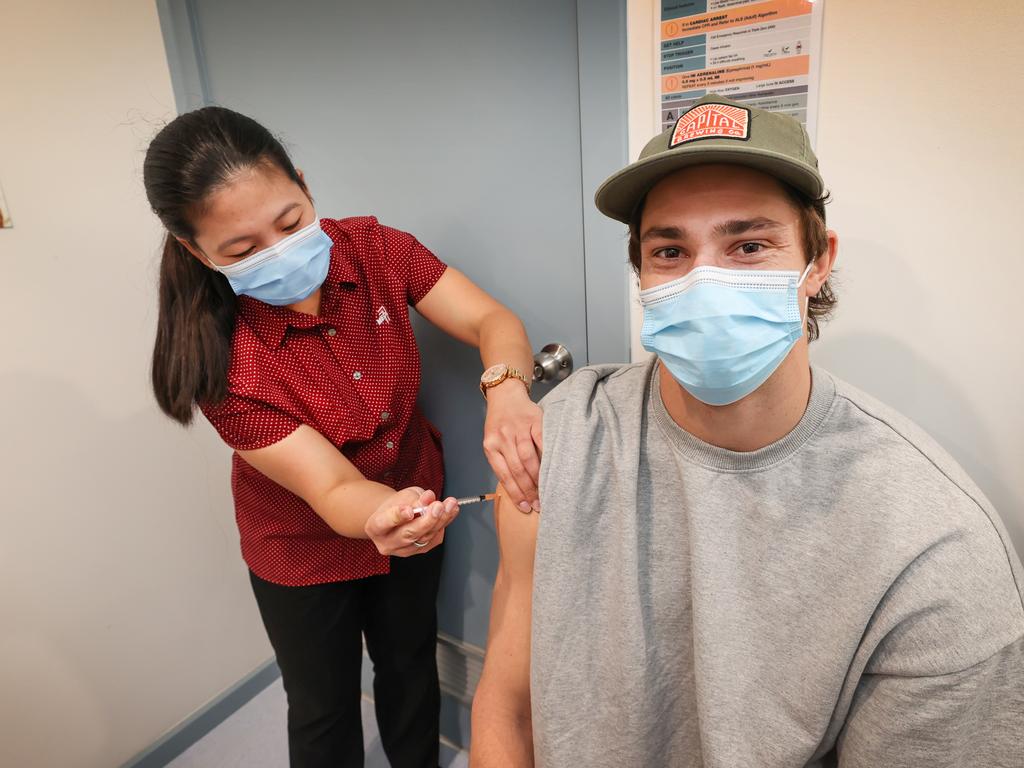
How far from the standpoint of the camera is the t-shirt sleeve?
0.66 m

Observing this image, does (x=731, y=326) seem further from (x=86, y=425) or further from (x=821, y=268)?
(x=86, y=425)

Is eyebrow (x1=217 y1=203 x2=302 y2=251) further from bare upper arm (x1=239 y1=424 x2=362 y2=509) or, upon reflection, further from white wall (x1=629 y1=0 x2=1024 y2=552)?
white wall (x1=629 y1=0 x2=1024 y2=552)

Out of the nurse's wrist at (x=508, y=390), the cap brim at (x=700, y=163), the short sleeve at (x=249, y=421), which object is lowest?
the short sleeve at (x=249, y=421)

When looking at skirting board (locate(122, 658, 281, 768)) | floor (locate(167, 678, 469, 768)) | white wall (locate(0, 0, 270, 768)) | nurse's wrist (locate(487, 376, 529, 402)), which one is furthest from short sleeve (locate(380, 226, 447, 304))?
skirting board (locate(122, 658, 281, 768))

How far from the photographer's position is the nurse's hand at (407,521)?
0.91 m

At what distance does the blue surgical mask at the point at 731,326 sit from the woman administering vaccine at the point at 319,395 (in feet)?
0.95

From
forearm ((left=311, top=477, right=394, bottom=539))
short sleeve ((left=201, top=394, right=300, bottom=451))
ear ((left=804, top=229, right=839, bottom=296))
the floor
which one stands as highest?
ear ((left=804, top=229, right=839, bottom=296))

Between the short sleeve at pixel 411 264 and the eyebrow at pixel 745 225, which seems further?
the short sleeve at pixel 411 264

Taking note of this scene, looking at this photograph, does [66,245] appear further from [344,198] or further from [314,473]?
[314,473]

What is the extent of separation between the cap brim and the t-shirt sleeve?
58 cm

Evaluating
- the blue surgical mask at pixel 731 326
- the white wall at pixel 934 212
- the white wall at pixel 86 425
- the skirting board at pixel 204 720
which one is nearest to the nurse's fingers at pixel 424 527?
the blue surgical mask at pixel 731 326

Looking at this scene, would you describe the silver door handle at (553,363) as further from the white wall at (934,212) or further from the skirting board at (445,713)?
the skirting board at (445,713)

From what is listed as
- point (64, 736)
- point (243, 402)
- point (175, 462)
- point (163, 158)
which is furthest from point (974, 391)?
point (64, 736)

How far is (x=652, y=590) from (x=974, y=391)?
602 mm
